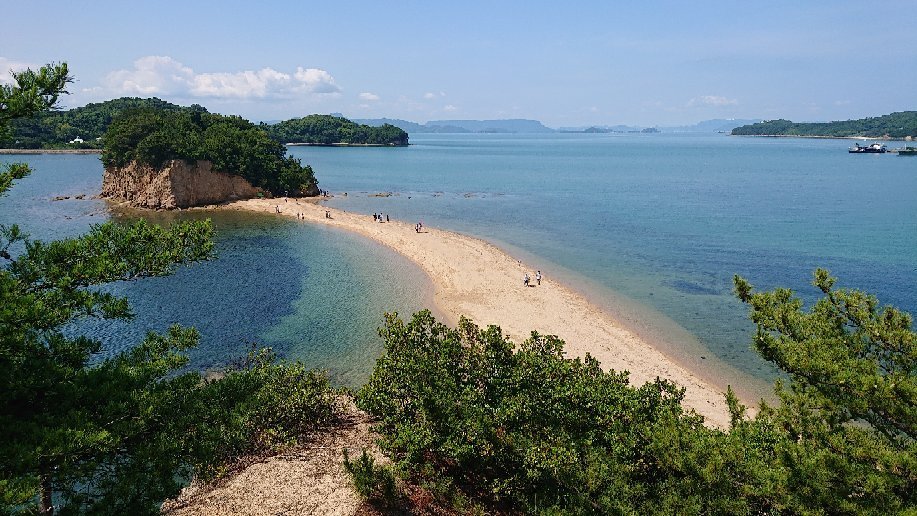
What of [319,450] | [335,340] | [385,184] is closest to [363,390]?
[319,450]

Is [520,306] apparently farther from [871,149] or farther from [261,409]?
[871,149]

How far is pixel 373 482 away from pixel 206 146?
66.8m

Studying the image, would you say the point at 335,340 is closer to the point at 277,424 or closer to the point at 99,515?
the point at 277,424

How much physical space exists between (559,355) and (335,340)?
1773cm

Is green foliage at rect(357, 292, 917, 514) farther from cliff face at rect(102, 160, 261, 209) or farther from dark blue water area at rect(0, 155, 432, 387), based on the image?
cliff face at rect(102, 160, 261, 209)

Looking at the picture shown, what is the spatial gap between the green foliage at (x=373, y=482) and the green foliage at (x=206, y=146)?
6385cm

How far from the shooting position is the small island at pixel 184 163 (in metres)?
68.2

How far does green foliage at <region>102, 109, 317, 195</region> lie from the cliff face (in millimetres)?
1160

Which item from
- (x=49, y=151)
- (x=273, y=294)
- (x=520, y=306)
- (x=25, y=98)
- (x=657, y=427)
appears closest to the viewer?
(x=25, y=98)

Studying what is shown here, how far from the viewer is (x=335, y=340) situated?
31.1m

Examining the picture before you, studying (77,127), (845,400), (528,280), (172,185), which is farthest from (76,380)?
(77,127)

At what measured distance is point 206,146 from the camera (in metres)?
71.1

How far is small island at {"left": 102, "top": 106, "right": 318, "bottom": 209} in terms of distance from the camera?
68.2 metres

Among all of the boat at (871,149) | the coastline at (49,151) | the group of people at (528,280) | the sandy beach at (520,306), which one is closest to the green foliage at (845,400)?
the sandy beach at (520,306)
